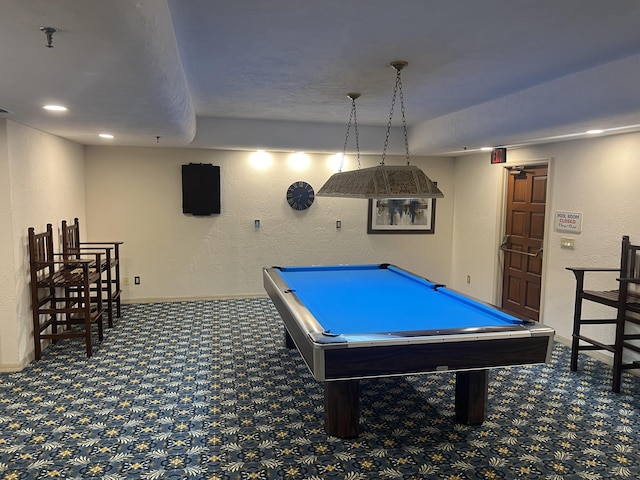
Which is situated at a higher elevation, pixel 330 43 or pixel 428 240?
pixel 330 43

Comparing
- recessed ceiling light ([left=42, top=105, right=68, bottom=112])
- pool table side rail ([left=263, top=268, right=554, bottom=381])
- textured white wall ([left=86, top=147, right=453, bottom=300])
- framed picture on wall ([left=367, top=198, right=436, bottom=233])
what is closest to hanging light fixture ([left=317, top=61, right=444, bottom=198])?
pool table side rail ([left=263, top=268, right=554, bottom=381])

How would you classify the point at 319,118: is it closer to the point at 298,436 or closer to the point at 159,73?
the point at 159,73

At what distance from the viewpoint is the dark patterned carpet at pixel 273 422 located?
262 cm

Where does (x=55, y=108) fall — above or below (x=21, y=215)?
above

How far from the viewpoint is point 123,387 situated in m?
3.65

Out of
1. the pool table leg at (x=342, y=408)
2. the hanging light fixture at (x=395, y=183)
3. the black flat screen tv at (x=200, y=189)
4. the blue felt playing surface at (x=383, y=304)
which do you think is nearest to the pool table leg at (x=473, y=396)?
the blue felt playing surface at (x=383, y=304)

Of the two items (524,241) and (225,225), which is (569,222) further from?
(225,225)

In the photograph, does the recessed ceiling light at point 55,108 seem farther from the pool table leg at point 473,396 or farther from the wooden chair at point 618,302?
the wooden chair at point 618,302

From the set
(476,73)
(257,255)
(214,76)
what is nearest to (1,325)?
(214,76)

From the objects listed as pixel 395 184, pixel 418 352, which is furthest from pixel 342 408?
pixel 395 184

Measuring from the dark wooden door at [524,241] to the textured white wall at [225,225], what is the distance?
1.41 metres

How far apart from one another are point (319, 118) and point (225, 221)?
2.10 m

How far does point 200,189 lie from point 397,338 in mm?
4600

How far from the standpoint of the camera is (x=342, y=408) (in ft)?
9.46
